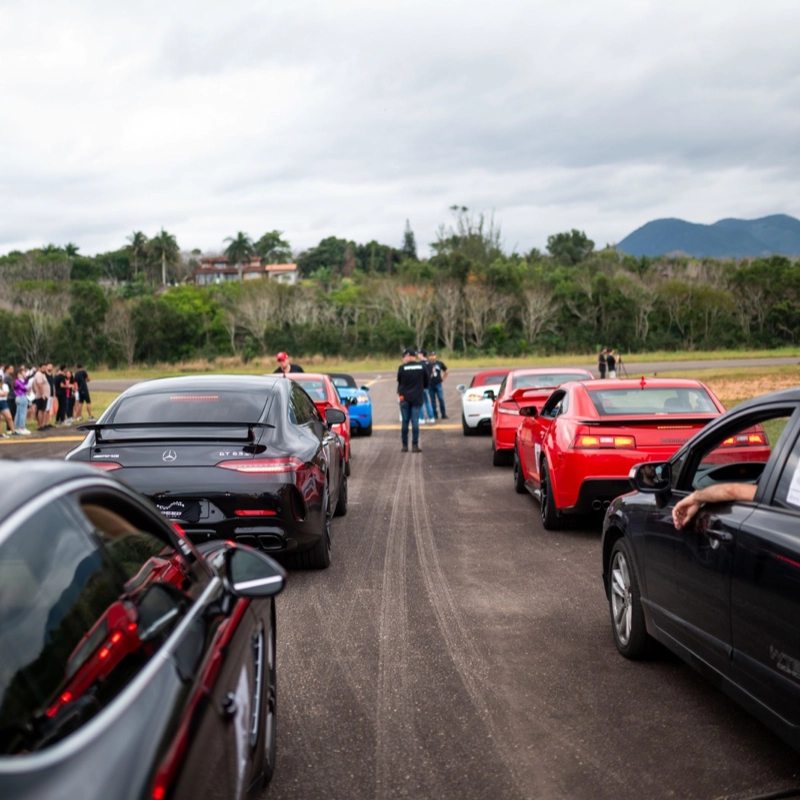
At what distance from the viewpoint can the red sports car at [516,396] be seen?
14.8 metres

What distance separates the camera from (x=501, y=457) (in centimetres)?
1528

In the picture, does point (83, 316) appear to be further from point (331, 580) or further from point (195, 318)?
point (331, 580)

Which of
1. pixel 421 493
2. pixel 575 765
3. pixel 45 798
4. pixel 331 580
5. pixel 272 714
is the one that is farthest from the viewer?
pixel 421 493

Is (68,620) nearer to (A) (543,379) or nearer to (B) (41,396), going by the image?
(A) (543,379)

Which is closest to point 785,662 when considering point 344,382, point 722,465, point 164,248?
point 722,465

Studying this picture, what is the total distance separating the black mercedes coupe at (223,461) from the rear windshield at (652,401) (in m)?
2.92

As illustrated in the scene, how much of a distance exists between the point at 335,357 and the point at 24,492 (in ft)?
257

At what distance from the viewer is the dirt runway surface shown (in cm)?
398

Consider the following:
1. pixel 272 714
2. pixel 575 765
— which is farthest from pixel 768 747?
pixel 272 714

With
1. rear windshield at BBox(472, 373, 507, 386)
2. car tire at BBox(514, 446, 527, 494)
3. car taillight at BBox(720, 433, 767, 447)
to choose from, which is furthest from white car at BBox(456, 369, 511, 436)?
car taillight at BBox(720, 433, 767, 447)

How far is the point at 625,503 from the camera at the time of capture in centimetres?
564

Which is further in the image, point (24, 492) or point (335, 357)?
point (335, 357)

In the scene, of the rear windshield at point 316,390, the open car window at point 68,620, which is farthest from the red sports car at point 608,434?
the open car window at point 68,620

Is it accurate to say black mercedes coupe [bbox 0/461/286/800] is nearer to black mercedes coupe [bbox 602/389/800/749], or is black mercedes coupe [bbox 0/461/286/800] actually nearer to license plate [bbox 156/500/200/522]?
black mercedes coupe [bbox 602/389/800/749]
